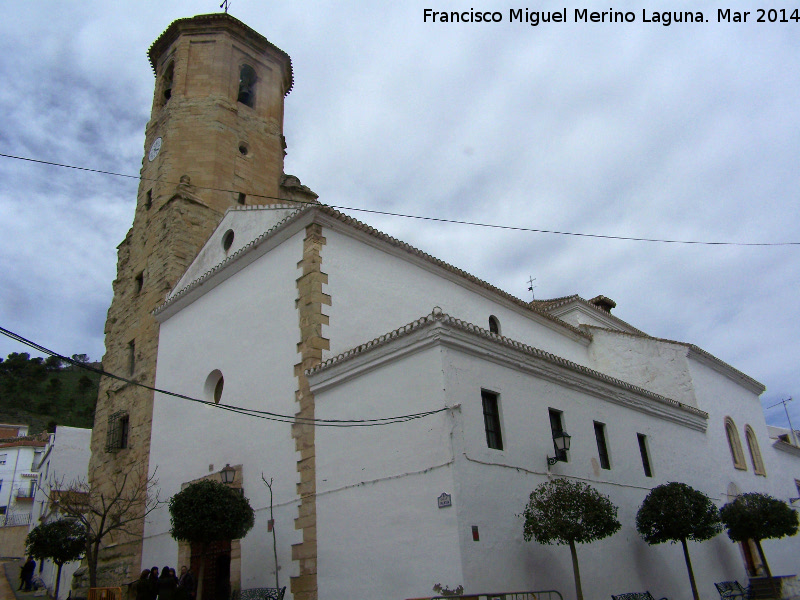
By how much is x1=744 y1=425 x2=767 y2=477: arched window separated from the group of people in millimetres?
15783

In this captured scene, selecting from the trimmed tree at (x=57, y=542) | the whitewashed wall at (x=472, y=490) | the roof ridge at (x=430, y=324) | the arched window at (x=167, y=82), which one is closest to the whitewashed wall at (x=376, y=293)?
the roof ridge at (x=430, y=324)

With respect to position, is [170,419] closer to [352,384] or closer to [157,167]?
[352,384]

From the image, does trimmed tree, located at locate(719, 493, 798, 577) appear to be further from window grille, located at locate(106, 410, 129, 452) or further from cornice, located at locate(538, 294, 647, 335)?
window grille, located at locate(106, 410, 129, 452)

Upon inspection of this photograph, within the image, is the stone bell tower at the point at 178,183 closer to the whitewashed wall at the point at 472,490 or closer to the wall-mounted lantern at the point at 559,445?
the whitewashed wall at the point at 472,490

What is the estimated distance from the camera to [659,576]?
12.6m

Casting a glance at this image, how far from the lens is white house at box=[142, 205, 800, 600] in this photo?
366 inches

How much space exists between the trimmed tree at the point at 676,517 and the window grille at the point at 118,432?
467 inches

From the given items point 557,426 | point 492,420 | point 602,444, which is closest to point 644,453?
point 602,444

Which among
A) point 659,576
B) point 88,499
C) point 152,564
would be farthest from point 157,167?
point 659,576

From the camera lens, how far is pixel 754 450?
63.2ft

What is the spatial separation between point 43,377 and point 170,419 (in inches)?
2222

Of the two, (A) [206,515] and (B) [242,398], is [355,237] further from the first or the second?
(A) [206,515]

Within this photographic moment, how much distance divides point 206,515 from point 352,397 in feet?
9.35

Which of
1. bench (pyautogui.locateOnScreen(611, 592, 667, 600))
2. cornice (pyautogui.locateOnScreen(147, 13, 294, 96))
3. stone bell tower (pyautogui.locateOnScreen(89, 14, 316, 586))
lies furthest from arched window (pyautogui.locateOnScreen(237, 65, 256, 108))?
bench (pyautogui.locateOnScreen(611, 592, 667, 600))
